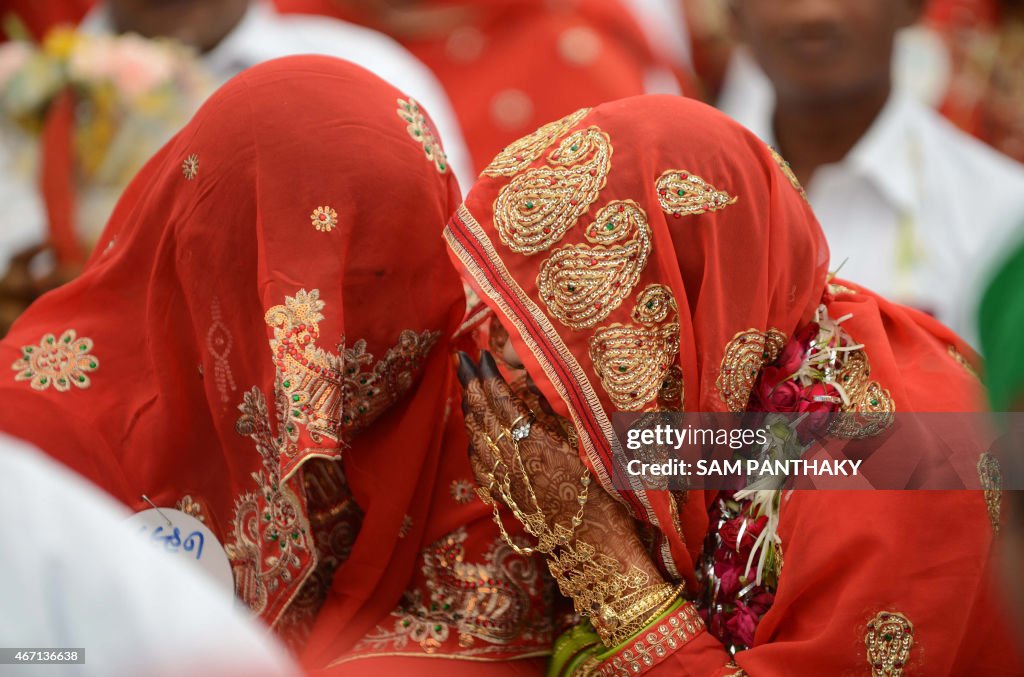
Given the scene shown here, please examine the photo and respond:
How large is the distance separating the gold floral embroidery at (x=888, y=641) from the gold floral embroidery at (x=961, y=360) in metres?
0.38

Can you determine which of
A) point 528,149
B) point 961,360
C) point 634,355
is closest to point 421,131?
point 528,149

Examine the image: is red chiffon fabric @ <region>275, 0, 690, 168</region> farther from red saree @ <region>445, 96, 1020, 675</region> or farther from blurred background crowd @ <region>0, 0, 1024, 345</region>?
red saree @ <region>445, 96, 1020, 675</region>

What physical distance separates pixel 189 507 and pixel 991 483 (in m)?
1.09

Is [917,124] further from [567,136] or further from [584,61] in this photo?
[567,136]

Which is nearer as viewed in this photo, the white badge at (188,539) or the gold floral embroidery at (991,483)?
the gold floral embroidery at (991,483)

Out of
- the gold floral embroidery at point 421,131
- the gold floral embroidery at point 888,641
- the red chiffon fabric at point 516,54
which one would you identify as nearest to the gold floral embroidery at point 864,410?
the gold floral embroidery at point 888,641

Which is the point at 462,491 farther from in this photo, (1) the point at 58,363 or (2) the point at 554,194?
(1) the point at 58,363

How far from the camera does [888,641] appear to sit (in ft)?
5.13

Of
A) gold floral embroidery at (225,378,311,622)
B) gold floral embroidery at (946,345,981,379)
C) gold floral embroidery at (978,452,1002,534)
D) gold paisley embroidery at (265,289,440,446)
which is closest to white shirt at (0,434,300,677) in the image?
gold paisley embroidery at (265,289,440,446)

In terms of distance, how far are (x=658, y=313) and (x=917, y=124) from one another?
1.88 metres

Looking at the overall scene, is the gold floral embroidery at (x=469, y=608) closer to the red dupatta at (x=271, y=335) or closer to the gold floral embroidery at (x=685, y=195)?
the red dupatta at (x=271, y=335)

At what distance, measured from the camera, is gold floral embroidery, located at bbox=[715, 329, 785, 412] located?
163cm

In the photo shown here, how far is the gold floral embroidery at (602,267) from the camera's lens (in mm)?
1612

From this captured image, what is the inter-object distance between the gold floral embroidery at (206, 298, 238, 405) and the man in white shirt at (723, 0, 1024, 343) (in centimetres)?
175
